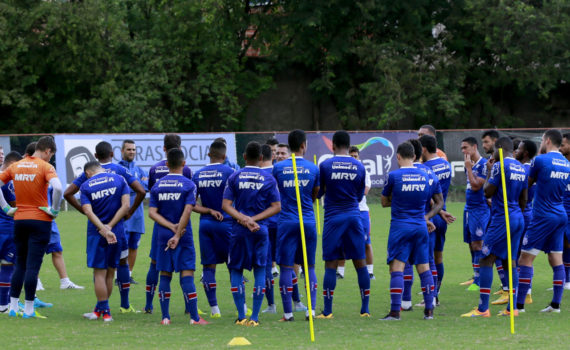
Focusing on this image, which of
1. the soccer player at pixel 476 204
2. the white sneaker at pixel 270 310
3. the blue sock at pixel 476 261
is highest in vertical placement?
the soccer player at pixel 476 204

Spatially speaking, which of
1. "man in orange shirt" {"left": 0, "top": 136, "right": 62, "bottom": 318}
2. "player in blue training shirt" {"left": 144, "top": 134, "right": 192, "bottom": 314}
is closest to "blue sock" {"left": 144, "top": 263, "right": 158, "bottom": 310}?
"player in blue training shirt" {"left": 144, "top": 134, "right": 192, "bottom": 314}

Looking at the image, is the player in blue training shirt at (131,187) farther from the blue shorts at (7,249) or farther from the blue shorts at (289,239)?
the blue shorts at (289,239)

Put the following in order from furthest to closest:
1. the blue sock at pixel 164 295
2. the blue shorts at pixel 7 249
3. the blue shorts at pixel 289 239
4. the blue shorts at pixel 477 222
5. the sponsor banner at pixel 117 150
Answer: the sponsor banner at pixel 117 150 < the blue shorts at pixel 477 222 < the blue shorts at pixel 7 249 < the blue shorts at pixel 289 239 < the blue sock at pixel 164 295

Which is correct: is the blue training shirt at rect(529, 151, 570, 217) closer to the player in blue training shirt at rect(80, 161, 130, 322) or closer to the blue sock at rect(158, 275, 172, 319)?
the blue sock at rect(158, 275, 172, 319)

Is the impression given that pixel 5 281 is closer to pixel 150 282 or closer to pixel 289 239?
pixel 150 282

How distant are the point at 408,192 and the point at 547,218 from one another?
6.37 feet

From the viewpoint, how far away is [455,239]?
19.5m

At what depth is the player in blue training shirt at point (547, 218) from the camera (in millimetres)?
10297

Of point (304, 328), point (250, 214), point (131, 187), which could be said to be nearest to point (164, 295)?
point (250, 214)

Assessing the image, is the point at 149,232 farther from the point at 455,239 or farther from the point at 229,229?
the point at 229,229

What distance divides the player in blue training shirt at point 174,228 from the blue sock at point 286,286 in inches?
39.7

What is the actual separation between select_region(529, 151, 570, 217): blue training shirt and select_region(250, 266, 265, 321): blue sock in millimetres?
3649

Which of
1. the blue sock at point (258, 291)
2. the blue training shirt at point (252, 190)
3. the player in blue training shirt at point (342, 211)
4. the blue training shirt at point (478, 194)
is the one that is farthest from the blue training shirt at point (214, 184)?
the blue training shirt at point (478, 194)

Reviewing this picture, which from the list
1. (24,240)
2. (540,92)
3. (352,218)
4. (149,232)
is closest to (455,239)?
(149,232)
